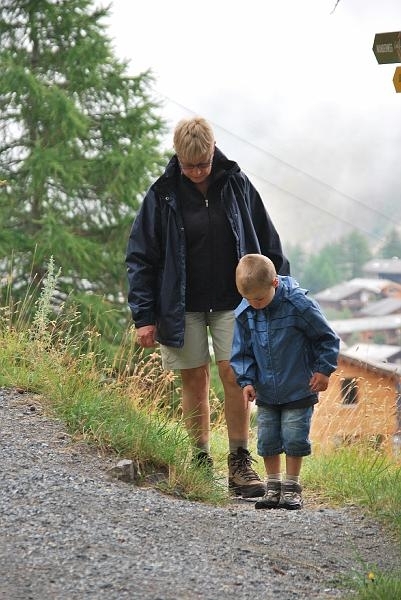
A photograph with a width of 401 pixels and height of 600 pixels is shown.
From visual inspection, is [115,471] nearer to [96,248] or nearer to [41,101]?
[96,248]

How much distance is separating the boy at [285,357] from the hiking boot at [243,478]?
33 centimetres

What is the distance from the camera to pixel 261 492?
17.3 feet

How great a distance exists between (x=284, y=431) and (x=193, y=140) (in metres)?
1.44

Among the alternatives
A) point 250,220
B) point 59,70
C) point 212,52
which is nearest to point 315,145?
point 212,52

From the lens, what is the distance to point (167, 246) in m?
5.12

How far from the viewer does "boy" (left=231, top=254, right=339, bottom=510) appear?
4738 mm

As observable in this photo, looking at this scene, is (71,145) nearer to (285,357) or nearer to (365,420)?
(365,420)

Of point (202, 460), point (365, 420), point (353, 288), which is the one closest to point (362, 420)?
point (365, 420)

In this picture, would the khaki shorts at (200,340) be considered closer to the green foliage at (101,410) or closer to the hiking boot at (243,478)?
the green foliage at (101,410)

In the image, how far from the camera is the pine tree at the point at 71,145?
19.4m

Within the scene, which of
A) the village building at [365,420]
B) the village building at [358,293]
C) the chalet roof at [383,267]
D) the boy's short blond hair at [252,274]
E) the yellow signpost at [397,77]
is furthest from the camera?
the chalet roof at [383,267]

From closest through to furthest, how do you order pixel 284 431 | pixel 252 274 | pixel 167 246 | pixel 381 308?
pixel 252 274
pixel 284 431
pixel 167 246
pixel 381 308

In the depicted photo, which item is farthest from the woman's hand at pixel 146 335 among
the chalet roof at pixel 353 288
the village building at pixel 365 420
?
the chalet roof at pixel 353 288

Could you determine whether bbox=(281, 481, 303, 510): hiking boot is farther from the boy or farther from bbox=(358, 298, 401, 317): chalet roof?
bbox=(358, 298, 401, 317): chalet roof
